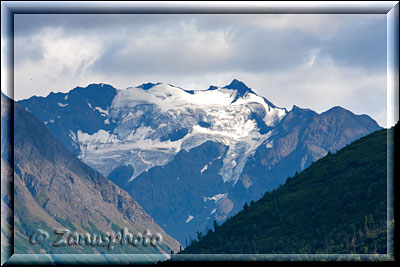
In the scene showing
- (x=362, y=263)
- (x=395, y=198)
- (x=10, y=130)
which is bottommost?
(x=362, y=263)

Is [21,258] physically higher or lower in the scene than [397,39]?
lower

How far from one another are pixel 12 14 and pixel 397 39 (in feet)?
161

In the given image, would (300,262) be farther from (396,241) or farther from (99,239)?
(99,239)

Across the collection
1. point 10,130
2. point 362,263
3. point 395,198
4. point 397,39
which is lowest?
point 362,263

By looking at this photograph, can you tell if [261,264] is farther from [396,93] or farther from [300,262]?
[396,93]

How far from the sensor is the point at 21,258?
→ 300 feet

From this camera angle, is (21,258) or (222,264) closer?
(21,258)

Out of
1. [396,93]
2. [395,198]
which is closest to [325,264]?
Result: [395,198]

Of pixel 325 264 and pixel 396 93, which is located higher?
pixel 396 93

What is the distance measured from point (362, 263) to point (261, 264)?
14348 millimetres

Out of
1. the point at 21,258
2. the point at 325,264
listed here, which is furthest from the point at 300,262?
the point at 21,258

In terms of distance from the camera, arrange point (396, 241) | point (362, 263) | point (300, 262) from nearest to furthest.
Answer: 1. point (362, 263)
2. point (300, 262)
3. point (396, 241)

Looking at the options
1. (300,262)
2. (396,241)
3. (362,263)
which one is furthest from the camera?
(396,241)

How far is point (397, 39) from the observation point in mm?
92500
